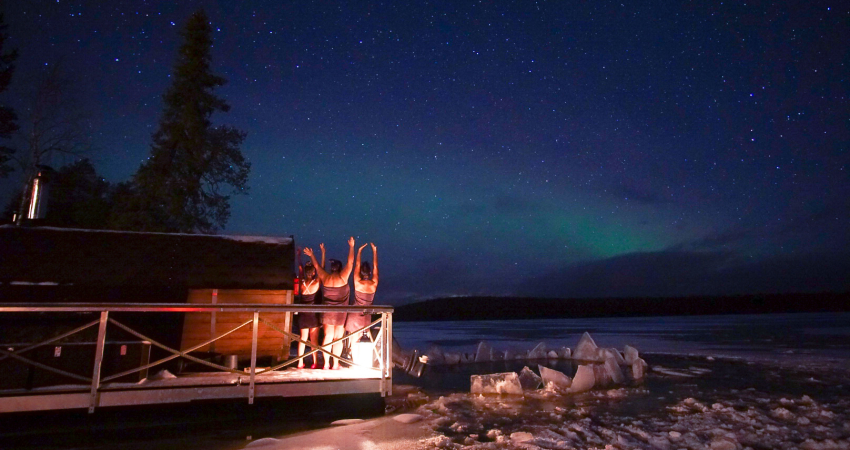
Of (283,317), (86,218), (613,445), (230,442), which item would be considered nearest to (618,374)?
(613,445)

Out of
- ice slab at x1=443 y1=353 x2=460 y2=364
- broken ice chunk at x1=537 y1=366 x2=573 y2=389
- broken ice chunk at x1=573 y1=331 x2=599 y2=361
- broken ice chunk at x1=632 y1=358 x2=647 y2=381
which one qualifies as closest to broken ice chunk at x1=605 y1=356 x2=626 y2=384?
broken ice chunk at x1=632 y1=358 x2=647 y2=381

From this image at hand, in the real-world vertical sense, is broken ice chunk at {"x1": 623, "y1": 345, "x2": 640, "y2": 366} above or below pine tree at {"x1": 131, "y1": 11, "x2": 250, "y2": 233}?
below

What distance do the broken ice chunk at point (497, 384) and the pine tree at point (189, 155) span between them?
16.8 m

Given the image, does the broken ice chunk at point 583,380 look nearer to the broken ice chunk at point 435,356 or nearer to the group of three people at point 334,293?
the group of three people at point 334,293

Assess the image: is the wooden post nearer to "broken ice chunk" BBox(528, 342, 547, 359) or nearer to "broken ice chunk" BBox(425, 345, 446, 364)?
"broken ice chunk" BBox(425, 345, 446, 364)

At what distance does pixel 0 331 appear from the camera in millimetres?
7273

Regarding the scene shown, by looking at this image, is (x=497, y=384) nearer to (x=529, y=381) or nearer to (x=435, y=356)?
(x=529, y=381)

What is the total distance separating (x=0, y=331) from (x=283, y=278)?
457 centimetres

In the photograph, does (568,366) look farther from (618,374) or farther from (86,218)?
(86,218)

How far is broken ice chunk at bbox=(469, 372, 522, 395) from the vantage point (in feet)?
36.4

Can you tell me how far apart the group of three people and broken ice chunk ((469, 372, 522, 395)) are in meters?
3.56

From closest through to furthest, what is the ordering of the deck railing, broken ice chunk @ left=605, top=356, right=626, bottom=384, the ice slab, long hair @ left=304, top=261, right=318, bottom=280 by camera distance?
the deck railing → long hair @ left=304, top=261, right=318, bottom=280 → broken ice chunk @ left=605, top=356, right=626, bottom=384 → the ice slab

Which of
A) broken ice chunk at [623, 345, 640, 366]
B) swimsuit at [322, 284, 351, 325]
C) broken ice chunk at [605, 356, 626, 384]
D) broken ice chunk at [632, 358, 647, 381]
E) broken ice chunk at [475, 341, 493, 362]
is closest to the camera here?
swimsuit at [322, 284, 351, 325]

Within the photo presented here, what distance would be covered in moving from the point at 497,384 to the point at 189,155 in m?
18.8
